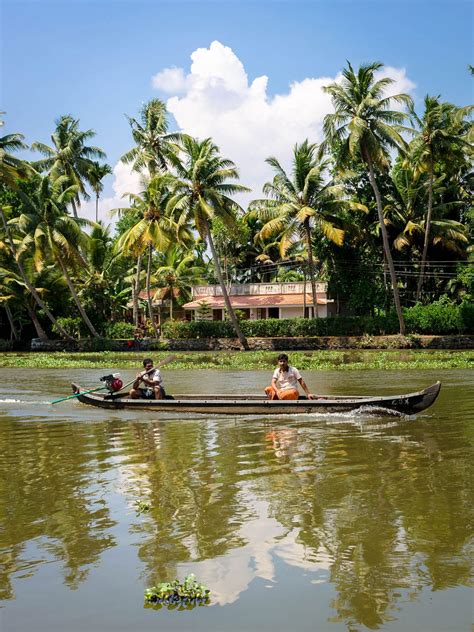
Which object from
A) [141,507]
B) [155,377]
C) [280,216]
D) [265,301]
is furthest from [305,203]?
[141,507]

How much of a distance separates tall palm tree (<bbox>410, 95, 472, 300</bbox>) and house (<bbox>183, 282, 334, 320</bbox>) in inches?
365

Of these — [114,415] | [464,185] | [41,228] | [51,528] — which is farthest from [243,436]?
[464,185]

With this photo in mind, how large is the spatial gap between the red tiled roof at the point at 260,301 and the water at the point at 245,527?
33.7m

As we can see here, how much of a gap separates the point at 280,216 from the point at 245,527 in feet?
110

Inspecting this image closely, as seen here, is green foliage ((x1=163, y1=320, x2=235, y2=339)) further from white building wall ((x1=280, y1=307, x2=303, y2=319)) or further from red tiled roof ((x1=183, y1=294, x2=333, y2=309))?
white building wall ((x1=280, y1=307, x2=303, y2=319))

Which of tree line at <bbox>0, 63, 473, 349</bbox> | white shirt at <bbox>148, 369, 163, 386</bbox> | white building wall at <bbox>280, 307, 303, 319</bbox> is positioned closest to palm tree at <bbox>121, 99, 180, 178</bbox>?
tree line at <bbox>0, 63, 473, 349</bbox>

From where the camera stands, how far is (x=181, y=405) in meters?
13.6

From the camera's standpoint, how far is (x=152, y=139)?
139 ft

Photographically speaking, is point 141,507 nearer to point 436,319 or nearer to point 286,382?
point 286,382

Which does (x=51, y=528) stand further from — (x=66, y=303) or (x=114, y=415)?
(x=66, y=303)

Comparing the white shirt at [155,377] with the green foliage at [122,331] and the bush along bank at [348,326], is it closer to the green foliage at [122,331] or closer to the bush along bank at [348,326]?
the bush along bank at [348,326]

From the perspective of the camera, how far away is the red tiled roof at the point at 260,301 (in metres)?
45.8

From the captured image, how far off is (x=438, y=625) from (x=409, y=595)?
1.31 ft

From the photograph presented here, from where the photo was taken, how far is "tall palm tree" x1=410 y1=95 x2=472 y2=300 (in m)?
37.3
